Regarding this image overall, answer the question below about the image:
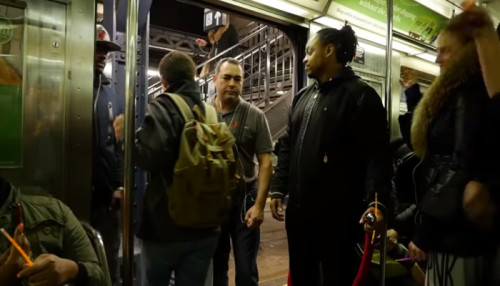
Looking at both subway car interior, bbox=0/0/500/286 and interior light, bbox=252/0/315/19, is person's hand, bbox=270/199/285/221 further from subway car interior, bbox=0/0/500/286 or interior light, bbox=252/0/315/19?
interior light, bbox=252/0/315/19

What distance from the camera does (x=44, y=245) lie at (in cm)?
156

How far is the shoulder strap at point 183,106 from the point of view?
1845 millimetres

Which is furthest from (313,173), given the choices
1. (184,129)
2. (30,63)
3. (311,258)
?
(30,63)

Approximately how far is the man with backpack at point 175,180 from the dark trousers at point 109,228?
2.29 ft

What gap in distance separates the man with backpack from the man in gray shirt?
67 cm

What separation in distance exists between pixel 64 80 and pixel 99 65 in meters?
0.47

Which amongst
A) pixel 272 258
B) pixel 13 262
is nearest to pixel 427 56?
pixel 272 258

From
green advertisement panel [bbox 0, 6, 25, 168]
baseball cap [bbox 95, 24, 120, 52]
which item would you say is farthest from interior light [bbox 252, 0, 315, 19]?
green advertisement panel [bbox 0, 6, 25, 168]

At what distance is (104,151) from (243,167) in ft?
3.03

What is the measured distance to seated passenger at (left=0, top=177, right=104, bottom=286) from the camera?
132cm

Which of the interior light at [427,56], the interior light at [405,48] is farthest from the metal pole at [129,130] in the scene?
the interior light at [427,56]

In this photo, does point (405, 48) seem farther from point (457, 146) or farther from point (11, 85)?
point (11, 85)

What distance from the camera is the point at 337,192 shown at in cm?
206

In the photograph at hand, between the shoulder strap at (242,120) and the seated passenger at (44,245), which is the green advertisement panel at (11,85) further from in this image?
the shoulder strap at (242,120)
